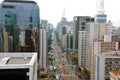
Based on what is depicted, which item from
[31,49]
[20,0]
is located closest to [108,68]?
[31,49]

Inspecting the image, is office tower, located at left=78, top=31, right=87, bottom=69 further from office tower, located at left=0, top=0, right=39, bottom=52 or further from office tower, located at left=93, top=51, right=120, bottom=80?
office tower, located at left=93, top=51, right=120, bottom=80

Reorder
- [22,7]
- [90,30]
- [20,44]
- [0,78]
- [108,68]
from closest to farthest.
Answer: [0,78] < [108,68] < [20,44] < [22,7] < [90,30]

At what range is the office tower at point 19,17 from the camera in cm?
1095

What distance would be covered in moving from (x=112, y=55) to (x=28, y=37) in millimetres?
3305

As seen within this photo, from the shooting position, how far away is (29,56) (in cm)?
390

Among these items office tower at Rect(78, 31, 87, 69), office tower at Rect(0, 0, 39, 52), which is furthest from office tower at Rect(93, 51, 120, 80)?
office tower at Rect(78, 31, 87, 69)

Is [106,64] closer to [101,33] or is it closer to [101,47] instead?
[101,47]

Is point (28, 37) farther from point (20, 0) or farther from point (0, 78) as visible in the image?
point (0, 78)

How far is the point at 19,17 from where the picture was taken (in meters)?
11.2

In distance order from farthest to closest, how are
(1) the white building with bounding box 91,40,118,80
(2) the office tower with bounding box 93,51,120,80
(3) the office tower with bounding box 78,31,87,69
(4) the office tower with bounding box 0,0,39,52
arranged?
(3) the office tower with bounding box 78,31,87,69, (1) the white building with bounding box 91,40,118,80, (4) the office tower with bounding box 0,0,39,52, (2) the office tower with bounding box 93,51,120,80

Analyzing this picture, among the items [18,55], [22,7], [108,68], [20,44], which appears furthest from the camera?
[22,7]

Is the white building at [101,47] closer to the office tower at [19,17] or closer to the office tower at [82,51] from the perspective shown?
the office tower at [19,17]

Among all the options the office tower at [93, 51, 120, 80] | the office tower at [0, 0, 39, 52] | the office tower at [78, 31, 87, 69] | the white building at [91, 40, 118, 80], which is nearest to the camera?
the office tower at [93, 51, 120, 80]

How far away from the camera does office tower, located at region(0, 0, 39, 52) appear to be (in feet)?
35.9
